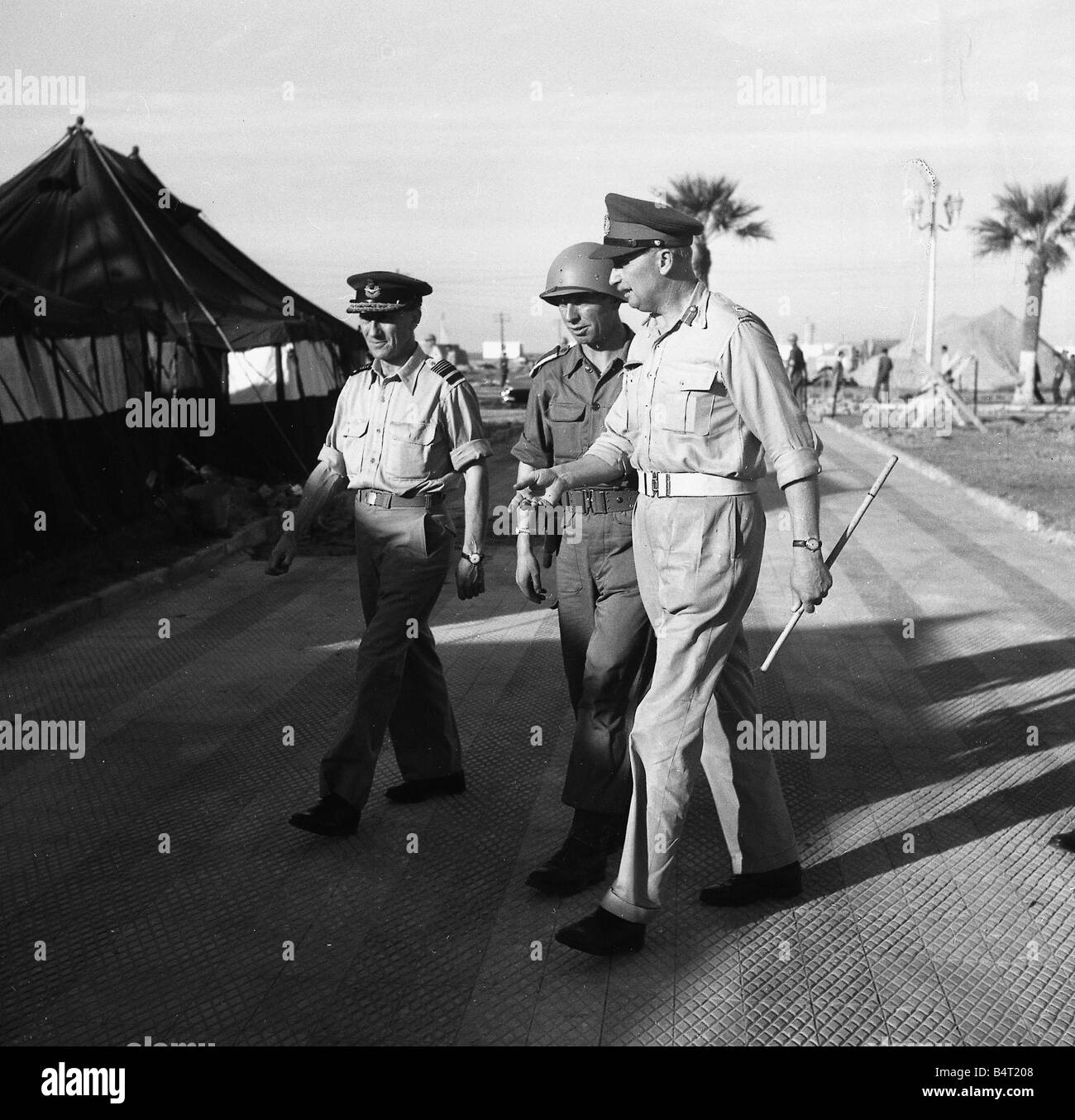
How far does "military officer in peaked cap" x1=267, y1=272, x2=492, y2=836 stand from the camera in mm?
4766

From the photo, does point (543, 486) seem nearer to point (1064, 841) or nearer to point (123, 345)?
point (1064, 841)

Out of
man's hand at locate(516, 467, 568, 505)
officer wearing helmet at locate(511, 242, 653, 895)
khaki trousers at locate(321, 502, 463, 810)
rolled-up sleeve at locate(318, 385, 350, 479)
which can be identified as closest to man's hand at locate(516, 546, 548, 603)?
officer wearing helmet at locate(511, 242, 653, 895)

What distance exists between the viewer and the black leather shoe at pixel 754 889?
Answer: 13.6 feet

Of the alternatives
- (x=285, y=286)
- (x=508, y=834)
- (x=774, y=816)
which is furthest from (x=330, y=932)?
(x=285, y=286)

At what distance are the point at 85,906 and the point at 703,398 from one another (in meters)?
2.54

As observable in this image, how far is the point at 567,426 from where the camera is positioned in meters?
4.74

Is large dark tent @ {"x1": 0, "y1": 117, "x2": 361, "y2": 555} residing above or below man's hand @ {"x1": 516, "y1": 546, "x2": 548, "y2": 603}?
above

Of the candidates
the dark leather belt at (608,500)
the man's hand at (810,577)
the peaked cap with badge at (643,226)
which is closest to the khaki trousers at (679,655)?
the man's hand at (810,577)

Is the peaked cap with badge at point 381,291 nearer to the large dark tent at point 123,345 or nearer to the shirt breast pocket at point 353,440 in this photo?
the shirt breast pocket at point 353,440

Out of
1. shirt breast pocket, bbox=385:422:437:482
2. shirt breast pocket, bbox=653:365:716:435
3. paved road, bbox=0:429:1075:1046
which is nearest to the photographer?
paved road, bbox=0:429:1075:1046

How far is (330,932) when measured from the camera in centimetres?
400

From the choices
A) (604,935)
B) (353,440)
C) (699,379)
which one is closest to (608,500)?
(699,379)

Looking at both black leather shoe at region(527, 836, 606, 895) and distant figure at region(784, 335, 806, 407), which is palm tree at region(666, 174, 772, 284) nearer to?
distant figure at region(784, 335, 806, 407)
